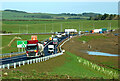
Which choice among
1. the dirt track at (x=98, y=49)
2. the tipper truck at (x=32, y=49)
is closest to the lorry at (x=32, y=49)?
the tipper truck at (x=32, y=49)

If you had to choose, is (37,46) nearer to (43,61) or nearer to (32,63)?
(43,61)

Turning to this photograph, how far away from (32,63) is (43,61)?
3.97m

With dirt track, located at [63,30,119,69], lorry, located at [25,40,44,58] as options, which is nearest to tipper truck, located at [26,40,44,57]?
lorry, located at [25,40,44,58]

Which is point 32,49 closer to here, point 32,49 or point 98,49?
point 32,49

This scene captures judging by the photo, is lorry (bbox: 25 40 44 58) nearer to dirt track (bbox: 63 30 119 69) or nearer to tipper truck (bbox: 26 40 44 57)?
tipper truck (bbox: 26 40 44 57)

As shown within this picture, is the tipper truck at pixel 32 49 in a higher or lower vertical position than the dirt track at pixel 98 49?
higher

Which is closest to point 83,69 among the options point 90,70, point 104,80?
point 90,70

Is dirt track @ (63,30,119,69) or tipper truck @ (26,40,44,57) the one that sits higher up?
tipper truck @ (26,40,44,57)

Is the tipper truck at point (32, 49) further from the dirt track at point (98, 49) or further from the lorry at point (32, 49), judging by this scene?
the dirt track at point (98, 49)

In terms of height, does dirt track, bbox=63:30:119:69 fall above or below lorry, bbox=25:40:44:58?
below

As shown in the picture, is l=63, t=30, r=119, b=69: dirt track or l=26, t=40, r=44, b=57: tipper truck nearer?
l=26, t=40, r=44, b=57: tipper truck

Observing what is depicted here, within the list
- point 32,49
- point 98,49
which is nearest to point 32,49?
point 32,49

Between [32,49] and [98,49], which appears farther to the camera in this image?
[98,49]

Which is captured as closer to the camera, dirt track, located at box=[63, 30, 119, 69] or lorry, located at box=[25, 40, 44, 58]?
lorry, located at box=[25, 40, 44, 58]
